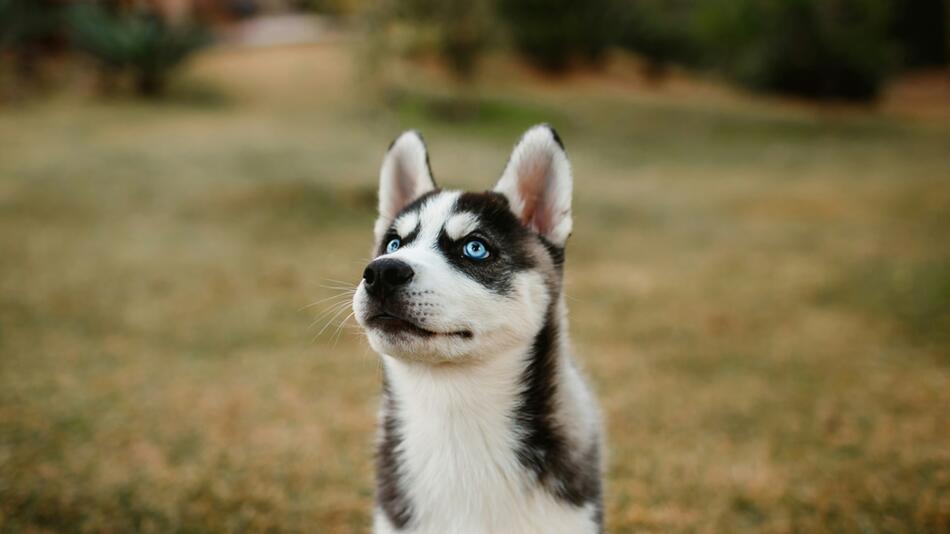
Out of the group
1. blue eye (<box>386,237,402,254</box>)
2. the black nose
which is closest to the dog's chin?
the black nose

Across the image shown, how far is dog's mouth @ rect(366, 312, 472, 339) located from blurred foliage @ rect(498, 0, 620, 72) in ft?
77.2

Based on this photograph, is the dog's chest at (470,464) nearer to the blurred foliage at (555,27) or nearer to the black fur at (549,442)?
the black fur at (549,442)

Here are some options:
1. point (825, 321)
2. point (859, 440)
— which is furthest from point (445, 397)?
point (825, 321)

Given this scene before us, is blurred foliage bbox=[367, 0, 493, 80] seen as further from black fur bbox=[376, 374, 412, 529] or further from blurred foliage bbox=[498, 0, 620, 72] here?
black fur bbox=[376, 374, 412, 529]

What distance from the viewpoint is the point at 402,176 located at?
382 centimetres

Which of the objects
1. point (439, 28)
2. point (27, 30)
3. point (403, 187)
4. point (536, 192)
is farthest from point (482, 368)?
point (27, 30)

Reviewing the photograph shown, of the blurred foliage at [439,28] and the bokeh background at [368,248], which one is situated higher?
the blurred foliage at [439,28]

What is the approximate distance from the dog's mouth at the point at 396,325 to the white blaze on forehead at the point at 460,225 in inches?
19.1

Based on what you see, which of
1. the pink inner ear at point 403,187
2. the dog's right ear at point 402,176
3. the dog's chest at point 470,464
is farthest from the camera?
the pink inner ear at point 403,187

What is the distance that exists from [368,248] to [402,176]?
6583 millimetres

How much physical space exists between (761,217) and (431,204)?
1093 centimetres

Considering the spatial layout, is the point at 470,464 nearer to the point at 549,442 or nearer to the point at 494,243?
the point at 549,442

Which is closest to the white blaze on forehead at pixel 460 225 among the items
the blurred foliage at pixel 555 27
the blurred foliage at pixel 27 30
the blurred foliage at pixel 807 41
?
the blurred foliage at pixel 27 30

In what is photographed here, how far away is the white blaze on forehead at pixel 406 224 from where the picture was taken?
337 cm
